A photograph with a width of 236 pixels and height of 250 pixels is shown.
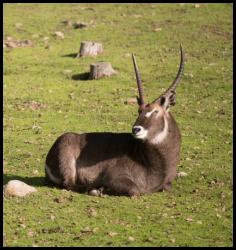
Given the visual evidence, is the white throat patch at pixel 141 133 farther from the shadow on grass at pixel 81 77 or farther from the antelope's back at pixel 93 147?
the shadow on grass at pixel 81 77

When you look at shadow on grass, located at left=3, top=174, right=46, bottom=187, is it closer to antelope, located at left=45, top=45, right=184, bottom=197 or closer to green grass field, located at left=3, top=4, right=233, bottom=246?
green grass field, located at left=3, top=4, right=233, bottom=246

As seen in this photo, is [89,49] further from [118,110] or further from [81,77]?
[118,110]

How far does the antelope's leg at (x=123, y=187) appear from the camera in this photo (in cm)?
1143

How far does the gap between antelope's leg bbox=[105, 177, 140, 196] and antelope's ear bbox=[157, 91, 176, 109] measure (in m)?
1.14

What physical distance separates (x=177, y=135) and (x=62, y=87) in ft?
26.7

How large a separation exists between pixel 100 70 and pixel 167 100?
338 inches

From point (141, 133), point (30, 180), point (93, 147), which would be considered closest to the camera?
point (141, 133)

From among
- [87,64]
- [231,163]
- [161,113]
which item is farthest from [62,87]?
[161,113]

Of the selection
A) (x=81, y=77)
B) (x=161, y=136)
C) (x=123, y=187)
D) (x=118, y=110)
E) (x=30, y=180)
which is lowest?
(x=81, y=77)

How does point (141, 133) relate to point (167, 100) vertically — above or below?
below

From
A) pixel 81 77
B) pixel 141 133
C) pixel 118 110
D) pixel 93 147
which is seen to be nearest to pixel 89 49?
pixel 81 77

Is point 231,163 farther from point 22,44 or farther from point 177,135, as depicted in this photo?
point 22,44

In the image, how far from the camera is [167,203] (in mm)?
11195

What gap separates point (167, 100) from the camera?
1166 cm
